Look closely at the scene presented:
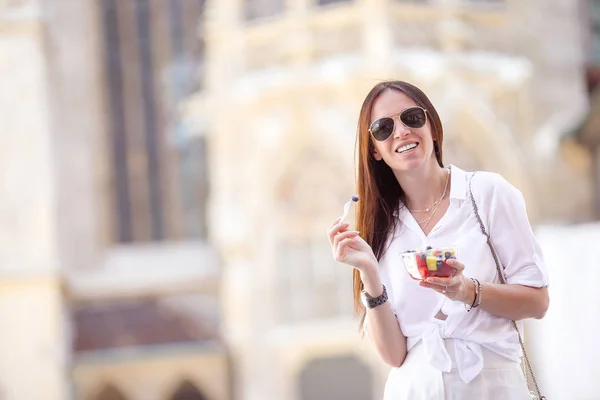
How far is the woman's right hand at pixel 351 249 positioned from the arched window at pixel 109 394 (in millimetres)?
13325

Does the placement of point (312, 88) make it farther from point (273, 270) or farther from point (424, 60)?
point (273, 270)

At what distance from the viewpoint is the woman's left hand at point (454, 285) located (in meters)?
1.72

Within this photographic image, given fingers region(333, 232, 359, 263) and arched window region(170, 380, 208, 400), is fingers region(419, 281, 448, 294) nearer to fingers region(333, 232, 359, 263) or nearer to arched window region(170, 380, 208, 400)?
fingers region(333, 232, 359, 263)

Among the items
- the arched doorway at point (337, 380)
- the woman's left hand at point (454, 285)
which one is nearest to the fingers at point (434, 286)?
the woman's left hand at point (454, 285)

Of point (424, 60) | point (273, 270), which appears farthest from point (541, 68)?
point (273, 270)

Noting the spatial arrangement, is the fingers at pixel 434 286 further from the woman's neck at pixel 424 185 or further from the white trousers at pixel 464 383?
the woman's neck at pixel 424 185

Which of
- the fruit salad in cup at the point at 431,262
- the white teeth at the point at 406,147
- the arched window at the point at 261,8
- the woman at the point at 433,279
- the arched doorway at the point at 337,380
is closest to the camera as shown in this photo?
the fruit salad in cup at the point at 431,262

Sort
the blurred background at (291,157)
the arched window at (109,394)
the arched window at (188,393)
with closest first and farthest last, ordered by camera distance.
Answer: the blurred background at (291,157) → the arched window at (109,394) → the arched window at (188,393)

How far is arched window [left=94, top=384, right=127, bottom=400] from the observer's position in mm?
14812

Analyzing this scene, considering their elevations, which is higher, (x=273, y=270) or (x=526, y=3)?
(x=526, y=3)

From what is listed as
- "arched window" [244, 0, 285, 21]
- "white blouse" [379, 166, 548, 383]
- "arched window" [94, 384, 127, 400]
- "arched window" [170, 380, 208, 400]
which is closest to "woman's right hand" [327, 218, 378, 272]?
"white blouse" [379, 166, 548, 383]

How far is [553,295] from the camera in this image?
8.21m

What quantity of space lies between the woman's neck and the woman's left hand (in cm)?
25

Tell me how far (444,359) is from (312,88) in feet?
36.4
